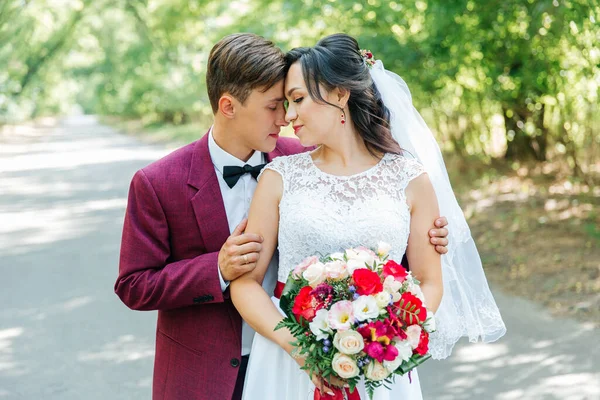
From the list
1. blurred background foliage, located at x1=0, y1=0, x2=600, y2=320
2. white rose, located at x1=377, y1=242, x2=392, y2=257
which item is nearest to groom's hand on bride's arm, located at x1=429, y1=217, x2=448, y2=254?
white rose, located at x1=377, y1=242, x2=392, y2=257

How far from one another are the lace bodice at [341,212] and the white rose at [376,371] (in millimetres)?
523

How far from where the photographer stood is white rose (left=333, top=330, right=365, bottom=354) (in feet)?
7.06

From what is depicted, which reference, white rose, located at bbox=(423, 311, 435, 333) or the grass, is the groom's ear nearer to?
white rose, located at bbox=(423, 311, 435, 333)

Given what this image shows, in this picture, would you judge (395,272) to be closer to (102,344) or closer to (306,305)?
(306,305)

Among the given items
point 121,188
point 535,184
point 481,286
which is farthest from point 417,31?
point 481,286

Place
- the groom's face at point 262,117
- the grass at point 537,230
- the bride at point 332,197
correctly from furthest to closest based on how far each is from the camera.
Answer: the grass at point 537,230
the groom's face at point 262,117
the bride at point 332,197

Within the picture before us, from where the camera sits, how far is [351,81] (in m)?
2.68

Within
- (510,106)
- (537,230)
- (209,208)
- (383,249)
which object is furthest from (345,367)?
(510,106)

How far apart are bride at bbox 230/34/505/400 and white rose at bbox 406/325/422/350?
14.7 inches

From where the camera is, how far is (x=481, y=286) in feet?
10.5

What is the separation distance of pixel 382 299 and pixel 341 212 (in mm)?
535

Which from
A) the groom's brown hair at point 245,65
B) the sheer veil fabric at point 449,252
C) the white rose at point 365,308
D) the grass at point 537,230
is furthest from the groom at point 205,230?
the grass at point 537,230

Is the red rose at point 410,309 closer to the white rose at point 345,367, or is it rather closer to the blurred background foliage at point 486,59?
the white rose at point 345,367

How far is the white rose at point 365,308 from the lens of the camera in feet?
7.19
